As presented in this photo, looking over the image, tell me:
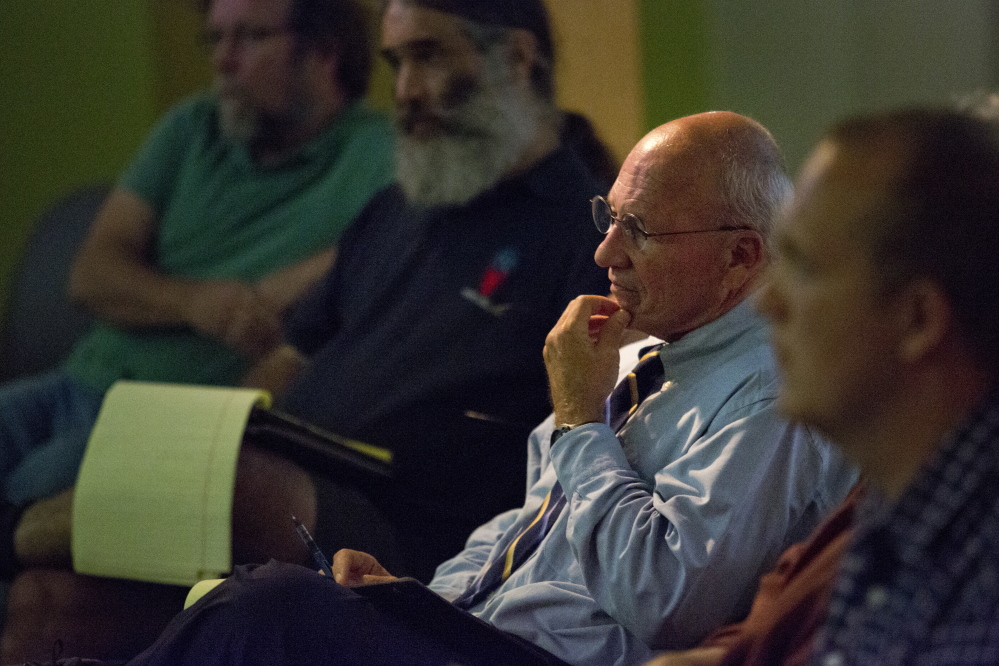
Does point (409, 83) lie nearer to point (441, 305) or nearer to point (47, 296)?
point (441, 305)

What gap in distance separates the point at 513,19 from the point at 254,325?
101 cm

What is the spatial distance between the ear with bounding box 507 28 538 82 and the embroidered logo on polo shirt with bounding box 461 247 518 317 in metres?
0.44

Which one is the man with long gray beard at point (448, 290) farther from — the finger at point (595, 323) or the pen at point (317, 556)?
the finger at point (595, 323)

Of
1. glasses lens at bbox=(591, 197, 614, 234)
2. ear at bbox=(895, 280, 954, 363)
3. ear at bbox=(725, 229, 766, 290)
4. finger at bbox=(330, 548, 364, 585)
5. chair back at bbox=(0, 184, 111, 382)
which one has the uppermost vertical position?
ear at bbox=(895, 280, 954, 363)

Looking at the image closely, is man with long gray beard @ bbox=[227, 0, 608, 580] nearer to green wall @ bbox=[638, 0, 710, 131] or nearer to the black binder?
the black binder

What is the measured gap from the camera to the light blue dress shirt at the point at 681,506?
1.27 meters

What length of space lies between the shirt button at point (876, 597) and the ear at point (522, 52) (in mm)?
1746

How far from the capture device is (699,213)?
1437 mm

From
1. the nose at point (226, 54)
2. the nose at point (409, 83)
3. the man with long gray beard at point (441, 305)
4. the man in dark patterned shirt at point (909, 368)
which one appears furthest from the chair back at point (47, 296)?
the man in dark patterned shirt at point (909, 368)

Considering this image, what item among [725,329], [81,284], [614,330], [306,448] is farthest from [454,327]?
[81,284]

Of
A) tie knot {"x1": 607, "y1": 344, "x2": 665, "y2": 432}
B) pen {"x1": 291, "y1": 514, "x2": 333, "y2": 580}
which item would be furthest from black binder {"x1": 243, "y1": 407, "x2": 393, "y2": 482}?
tie knot {"x1": 607, "y1": 344, "x2": 665, "y2": 432}

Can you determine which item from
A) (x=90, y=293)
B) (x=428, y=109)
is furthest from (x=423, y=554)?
(x=90, y=293)

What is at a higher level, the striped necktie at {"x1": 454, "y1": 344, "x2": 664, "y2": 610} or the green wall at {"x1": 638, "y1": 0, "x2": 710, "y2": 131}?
the green wall at {"x1": 638, "y1": 0, "x2": 710, "y2": 131}

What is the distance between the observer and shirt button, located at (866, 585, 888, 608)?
0.91 metres
